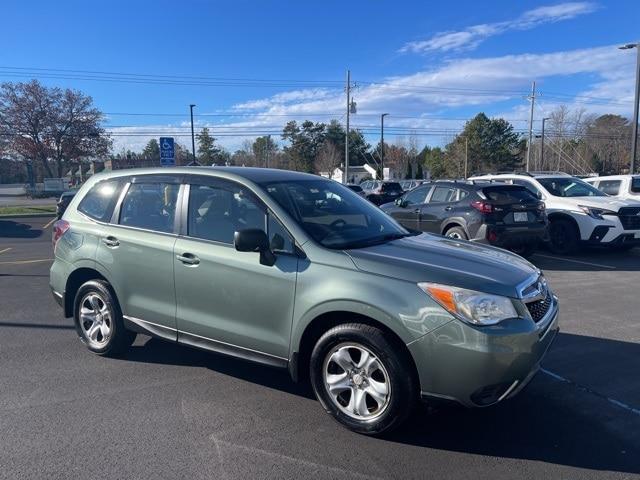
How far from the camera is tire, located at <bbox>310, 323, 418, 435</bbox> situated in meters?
3.30

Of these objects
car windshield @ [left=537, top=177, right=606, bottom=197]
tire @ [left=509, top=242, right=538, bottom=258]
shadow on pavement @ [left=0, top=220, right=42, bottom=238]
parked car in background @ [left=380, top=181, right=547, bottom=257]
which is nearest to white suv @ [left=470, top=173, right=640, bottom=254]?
car windshield @ [left=537, top=177, right=606, bottom=197]

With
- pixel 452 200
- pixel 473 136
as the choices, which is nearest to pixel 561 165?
pixel 473 136

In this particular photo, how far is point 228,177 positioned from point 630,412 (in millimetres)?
3596

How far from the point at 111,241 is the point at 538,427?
389 centimetres

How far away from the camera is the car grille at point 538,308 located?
3.47 meters

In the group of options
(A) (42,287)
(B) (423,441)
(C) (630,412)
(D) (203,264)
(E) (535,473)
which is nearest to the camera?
(E) (535,473)

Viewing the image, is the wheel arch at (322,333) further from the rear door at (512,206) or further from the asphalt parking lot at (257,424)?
the rear door at (512,206)

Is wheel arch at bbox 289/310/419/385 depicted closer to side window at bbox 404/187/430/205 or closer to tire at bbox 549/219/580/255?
side window at bbox 404/187/430/205

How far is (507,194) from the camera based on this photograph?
9.86m

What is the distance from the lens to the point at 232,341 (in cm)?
400

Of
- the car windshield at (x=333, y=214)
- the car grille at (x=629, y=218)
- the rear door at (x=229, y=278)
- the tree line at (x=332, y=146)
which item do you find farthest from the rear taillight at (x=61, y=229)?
the tree line at (x=332, y=146)

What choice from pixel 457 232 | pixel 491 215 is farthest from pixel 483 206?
pixel 457 232

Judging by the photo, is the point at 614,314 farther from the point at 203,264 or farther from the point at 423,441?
the point at 203,264

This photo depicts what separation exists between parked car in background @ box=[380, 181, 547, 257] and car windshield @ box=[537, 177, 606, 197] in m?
2.14
